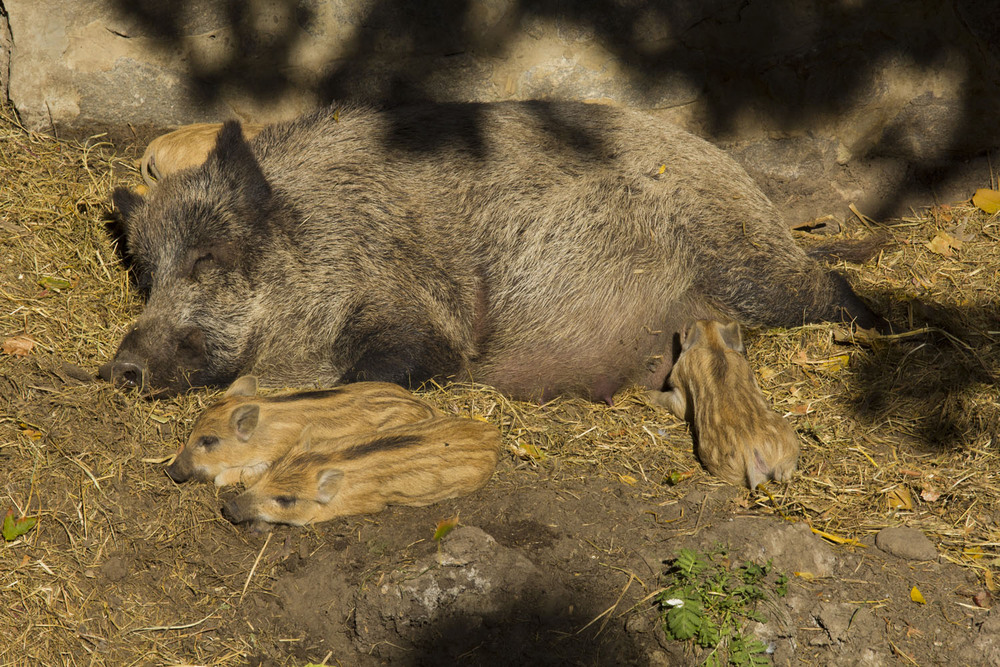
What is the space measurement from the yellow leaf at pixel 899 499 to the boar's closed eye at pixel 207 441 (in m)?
2.81

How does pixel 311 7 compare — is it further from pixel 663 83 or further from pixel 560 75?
pixel 663 83

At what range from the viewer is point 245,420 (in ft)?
11.1

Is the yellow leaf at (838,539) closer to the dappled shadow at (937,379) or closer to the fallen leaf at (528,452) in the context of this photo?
the dappled shadow at (937,379)

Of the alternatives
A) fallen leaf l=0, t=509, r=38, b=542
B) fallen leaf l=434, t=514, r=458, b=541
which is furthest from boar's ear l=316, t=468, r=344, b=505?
fallen leaf l=0, t=509, r=38, b=542

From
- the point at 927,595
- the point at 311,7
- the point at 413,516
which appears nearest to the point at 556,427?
the point at 413,516

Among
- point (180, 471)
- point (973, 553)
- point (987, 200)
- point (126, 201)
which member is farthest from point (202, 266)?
point (987, 200)

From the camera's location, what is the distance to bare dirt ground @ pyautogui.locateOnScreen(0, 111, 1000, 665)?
2.81 metres

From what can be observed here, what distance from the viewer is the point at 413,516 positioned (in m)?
3.24

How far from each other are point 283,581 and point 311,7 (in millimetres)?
3413

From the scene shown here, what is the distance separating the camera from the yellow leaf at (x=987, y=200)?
5.10 m

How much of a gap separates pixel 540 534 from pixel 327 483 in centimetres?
83

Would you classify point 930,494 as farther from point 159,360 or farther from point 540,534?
point 159,360

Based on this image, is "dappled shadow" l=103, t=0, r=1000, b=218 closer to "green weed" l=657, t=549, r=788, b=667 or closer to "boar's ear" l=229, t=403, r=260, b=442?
"boar's ear" l=229, t=403, r=260, b=442

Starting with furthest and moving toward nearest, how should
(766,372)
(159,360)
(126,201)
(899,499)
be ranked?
(126,201) < (766,372) < (159,360) < (899,499)
